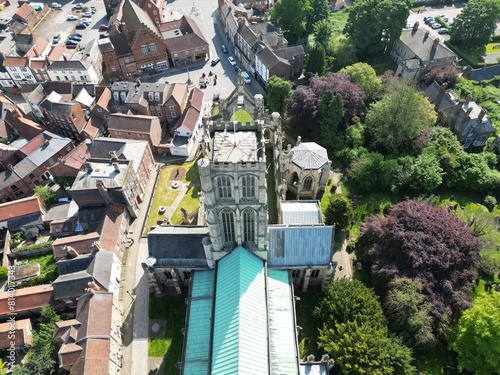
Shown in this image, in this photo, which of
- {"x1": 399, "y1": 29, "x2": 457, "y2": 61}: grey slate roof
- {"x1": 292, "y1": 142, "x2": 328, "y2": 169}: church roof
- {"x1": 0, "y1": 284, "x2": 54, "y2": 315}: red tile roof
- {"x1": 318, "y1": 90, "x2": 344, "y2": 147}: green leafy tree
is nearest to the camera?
{"x1": 0, "y1": 284, "x2": 54, "y2": 315}: red tile roof

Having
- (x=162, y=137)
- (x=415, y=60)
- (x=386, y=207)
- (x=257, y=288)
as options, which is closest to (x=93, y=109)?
(x=162, y=137)

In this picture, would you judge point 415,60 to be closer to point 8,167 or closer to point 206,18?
point 206,18

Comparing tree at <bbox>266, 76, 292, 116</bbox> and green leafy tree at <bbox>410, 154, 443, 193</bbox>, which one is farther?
tree at <bbox>266, 76, 292, 116</bbox>

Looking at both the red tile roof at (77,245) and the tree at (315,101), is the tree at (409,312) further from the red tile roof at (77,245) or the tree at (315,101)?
the red tile roof at (77,245)

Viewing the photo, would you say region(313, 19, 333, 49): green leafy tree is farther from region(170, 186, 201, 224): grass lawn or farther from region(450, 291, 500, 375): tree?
region(450, 291, 500, 375): tree

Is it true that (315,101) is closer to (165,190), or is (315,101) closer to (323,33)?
(323,33)

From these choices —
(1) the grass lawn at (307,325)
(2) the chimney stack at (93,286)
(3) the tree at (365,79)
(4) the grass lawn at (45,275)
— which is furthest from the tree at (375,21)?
(4) the grass lawn at (45,275)

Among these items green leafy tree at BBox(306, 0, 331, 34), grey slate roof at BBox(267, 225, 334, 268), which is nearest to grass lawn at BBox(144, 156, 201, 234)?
grey slate roof at BBox(267, 225, 334, 268)
